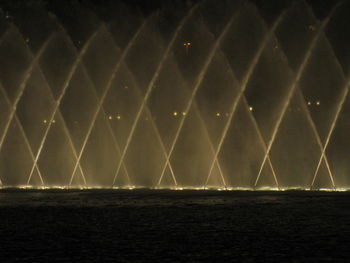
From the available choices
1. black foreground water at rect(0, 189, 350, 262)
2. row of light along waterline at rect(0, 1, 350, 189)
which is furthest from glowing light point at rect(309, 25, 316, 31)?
black foreground water at rect(0, 189, 350, 262)

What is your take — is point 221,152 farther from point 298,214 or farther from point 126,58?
point 298,214

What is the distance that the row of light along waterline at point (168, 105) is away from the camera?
4288 cm

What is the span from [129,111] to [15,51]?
7.15 meters

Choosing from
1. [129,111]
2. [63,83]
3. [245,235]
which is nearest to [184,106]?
[129,111]

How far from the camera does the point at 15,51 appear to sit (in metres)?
46.7

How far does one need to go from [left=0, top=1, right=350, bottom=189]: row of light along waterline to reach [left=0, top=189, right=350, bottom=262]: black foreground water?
9.91 metres

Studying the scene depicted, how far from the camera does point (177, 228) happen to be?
2269 centimetres

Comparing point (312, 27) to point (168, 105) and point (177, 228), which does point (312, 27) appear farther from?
point (177, 228)

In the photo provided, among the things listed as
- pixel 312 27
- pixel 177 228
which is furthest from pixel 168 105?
pixel 177 228

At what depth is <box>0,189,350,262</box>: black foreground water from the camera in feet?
60.5

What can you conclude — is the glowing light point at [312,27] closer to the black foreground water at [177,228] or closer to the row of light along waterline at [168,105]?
the row of light along waterline at [168,105]

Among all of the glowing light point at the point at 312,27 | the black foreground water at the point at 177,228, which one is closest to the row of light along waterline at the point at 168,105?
the glowing light point at the point at 312,27

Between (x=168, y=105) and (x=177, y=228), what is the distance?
24.6 m

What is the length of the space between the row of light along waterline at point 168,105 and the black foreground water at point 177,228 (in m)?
9.91
